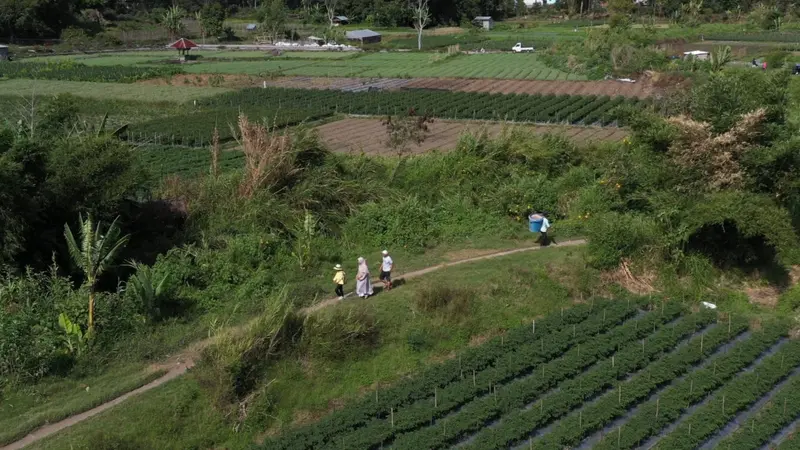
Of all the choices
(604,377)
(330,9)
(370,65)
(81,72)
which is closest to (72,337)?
(604,377)

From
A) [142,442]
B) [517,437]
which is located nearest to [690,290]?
[517,437]

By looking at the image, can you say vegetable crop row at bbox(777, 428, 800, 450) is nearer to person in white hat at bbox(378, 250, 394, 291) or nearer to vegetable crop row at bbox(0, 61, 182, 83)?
person in white hat at bbox(378, 250, 394, 291)

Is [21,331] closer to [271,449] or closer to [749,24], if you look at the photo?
[271,449]

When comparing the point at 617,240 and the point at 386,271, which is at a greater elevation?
the point at 617,240

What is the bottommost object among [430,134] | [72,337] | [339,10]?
[430,134]

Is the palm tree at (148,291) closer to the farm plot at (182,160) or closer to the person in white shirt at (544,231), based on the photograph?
the person in white shirt at (544,231)

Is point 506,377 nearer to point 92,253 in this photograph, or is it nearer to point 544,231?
point 544,231

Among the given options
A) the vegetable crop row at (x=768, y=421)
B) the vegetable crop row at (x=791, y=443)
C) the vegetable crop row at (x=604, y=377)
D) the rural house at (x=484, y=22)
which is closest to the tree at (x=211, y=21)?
the rural house at (x=484, y=22)
